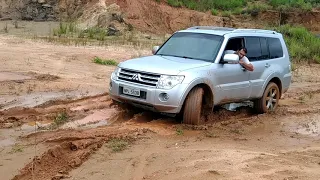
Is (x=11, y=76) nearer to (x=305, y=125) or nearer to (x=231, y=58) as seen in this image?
(x=231, y=58)

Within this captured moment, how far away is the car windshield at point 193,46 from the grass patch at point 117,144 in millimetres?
2699

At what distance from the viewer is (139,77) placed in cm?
937

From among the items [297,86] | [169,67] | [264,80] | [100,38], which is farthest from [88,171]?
[100,38]

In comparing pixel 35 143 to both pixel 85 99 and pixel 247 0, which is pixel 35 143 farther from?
pixel 247 0

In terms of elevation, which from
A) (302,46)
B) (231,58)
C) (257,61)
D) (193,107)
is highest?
(231,58)

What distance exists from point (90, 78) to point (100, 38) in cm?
917

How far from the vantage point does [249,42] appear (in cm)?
1122

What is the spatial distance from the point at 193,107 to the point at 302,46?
655 inches

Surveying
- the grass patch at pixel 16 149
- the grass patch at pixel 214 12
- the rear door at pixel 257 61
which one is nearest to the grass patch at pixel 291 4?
the grass patch at pixel 214 12

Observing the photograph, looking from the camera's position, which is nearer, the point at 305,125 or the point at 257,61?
the point at 305,125

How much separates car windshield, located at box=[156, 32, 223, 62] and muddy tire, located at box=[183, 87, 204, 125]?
0.93 m

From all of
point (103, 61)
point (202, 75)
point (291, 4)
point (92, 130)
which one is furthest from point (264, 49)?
point (291, 4)

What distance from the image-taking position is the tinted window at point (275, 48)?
11.9 meters

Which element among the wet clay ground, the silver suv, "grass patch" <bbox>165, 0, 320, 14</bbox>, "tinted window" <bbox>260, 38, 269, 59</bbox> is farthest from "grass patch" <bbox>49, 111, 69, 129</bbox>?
"grass patch" <bbox>165, 0, 320, 14</bbox>
